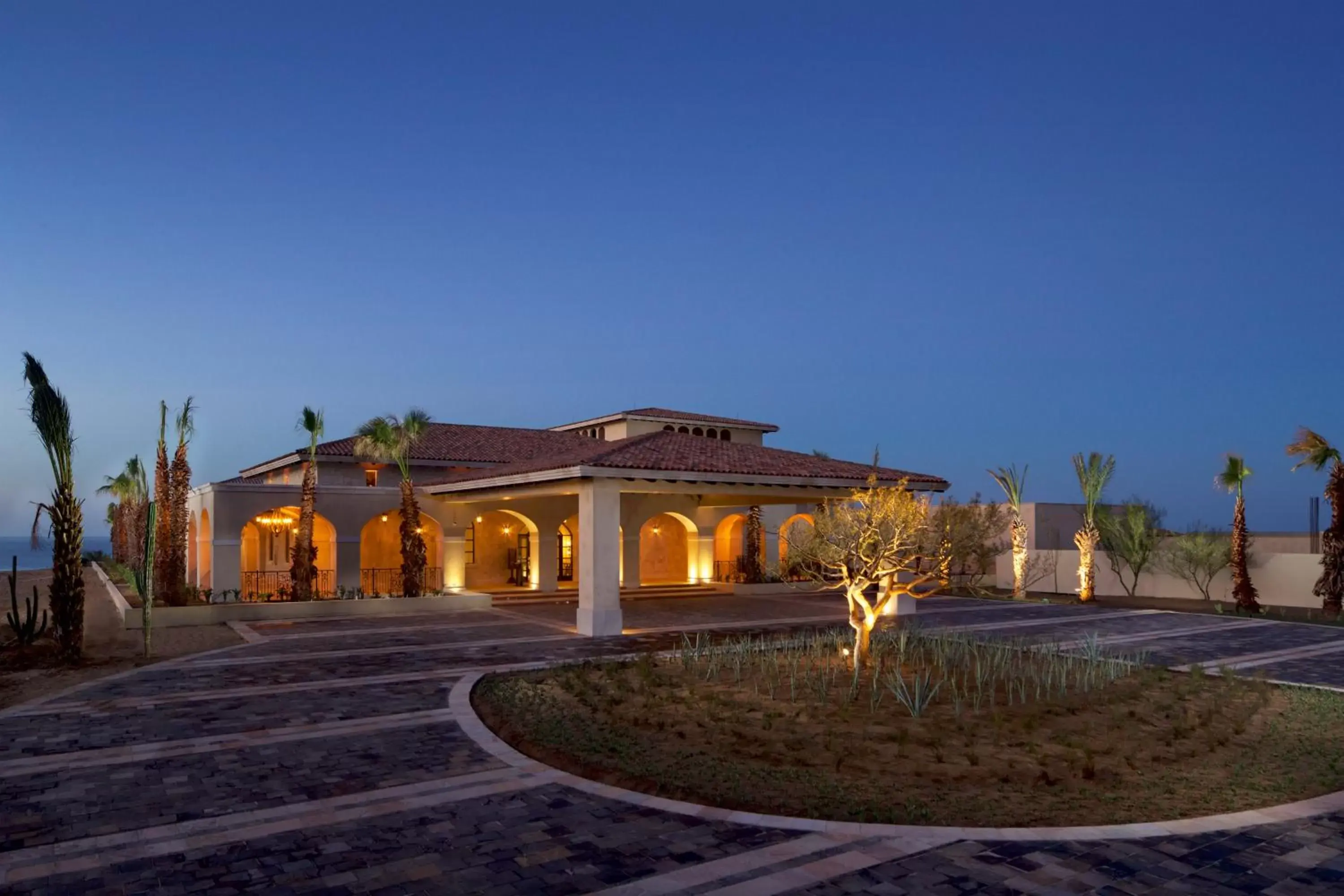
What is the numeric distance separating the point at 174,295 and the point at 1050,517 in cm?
4736

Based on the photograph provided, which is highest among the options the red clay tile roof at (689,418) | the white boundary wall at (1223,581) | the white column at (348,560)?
the red clay tile roof at (689,418)

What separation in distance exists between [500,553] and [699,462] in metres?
15.0

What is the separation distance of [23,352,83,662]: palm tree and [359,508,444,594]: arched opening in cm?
1181

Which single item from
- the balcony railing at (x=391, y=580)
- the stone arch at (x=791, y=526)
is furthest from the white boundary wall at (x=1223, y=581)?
the balcony railing at (x=391, y=580)

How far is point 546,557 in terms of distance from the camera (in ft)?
96.3

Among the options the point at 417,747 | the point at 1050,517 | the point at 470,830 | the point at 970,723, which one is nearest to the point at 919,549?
the point at 970,723

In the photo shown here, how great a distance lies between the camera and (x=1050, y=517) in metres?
41.3

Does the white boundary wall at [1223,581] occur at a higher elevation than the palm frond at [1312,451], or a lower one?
lower

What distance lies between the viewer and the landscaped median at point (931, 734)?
755 cm

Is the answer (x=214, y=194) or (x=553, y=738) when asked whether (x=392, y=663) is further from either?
(x=214, y=194)

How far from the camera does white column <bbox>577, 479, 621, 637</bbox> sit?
1878cm

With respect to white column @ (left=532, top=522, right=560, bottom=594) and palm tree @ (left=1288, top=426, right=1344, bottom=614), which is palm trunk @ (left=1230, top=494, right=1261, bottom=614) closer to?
palm tree @ (left=1288, top=426, right=1344, bottom=614)

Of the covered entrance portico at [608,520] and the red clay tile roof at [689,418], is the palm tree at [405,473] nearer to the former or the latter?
the covered entrance portico at [608,520]

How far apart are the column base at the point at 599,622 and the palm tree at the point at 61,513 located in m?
9.25
